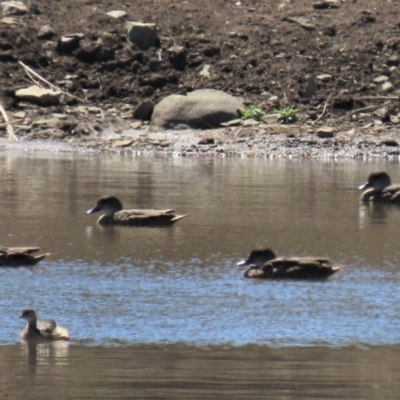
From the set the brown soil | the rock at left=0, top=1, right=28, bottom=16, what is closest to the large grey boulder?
the brown soil

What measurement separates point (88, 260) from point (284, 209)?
4102mm

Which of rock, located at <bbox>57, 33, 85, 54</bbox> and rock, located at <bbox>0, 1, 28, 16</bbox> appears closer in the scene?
rock, located at <bbox>57, 33, 85, 54</bbox>

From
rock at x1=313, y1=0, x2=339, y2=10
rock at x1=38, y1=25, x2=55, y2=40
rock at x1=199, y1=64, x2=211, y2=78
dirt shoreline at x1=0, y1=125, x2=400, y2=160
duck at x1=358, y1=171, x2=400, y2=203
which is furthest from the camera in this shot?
rock at x1=313, y1=0, x2=339, y2=10

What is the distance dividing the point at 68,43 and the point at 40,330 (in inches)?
719

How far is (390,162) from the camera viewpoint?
72.3 ft

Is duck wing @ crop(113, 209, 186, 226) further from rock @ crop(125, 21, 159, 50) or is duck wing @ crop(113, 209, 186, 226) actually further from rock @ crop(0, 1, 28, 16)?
rock @ crop(0, 1, 28, 16)

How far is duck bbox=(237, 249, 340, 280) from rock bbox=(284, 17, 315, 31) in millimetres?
16653

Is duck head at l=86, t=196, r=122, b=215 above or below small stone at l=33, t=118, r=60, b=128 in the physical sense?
below

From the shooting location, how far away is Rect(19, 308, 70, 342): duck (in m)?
8.57

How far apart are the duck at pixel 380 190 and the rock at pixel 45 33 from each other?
1142cm

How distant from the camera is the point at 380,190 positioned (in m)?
16.7

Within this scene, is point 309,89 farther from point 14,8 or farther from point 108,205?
point 108,205

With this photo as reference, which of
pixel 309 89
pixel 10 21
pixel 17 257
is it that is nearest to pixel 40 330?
pixel 17 257

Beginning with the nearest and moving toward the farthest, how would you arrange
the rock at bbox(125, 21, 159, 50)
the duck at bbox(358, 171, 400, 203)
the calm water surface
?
the calm water surface < the duck at bbox(358, 171, 400, 203) < the rock at bbox(125, 21, 159, 50)
